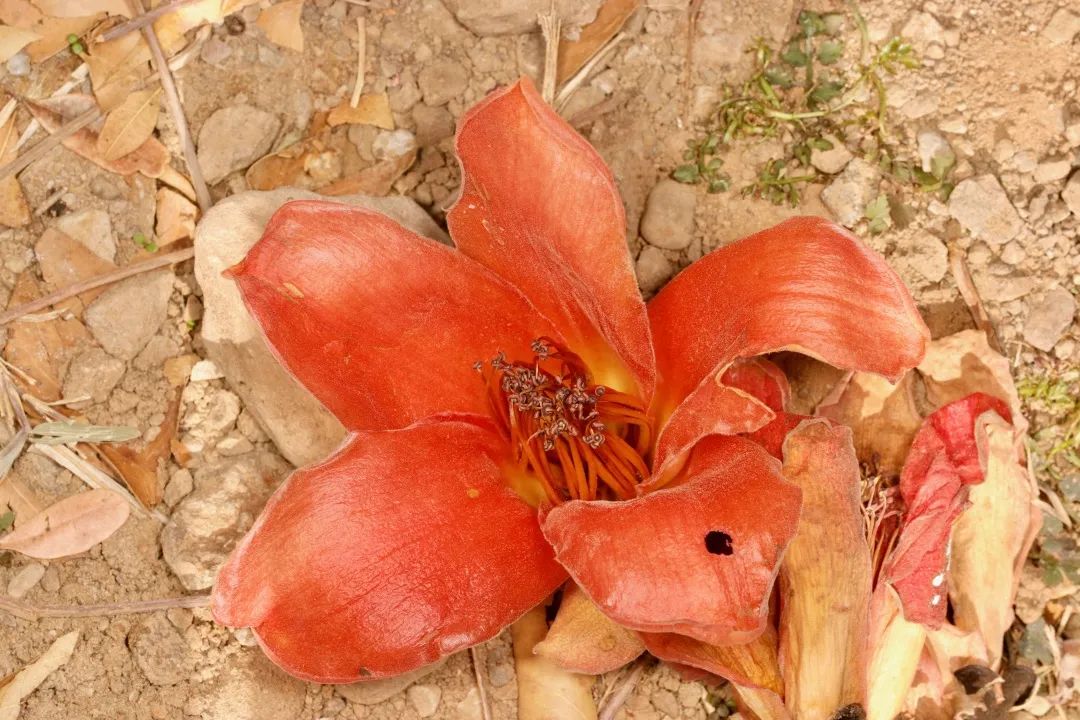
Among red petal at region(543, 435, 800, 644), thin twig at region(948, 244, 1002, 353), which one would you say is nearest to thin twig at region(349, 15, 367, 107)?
red petal at region(543, 435, 800, 644)

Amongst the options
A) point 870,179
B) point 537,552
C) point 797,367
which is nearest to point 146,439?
point 537,552

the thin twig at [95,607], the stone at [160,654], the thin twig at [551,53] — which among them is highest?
the thin twig at [551,53]

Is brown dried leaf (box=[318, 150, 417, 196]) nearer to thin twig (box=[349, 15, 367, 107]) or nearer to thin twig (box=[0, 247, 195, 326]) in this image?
thin twig (box=[349, 15, 367, 107])

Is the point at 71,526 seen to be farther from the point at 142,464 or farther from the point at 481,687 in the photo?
the point at 481,687

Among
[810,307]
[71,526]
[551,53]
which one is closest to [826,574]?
[810,307]

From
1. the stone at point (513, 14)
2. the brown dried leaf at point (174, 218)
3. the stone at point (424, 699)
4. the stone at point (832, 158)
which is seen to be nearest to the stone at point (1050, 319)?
the stone at point (832, 158)

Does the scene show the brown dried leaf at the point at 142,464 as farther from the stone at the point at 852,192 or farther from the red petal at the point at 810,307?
the stone at the point at 852,192
